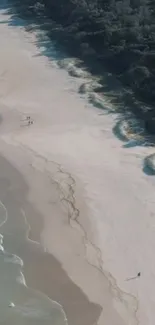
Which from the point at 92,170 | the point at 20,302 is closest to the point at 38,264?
the point at 20,302

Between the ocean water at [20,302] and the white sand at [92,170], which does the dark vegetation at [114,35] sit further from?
the ocean water at [20,302]

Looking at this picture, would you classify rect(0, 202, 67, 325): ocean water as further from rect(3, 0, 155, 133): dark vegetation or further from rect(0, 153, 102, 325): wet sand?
rect(3, 0, 155, 133): dark vegetation

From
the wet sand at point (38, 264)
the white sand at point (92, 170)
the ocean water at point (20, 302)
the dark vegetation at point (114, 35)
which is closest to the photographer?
the ocean water at point (20, 302)

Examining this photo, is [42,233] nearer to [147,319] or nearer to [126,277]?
[126,277]

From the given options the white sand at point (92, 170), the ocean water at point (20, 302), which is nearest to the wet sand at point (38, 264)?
the ocean water at point (20, 302)

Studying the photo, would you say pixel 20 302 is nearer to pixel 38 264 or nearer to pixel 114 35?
pixel 38 264

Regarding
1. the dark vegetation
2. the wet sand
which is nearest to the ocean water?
the wet sand
